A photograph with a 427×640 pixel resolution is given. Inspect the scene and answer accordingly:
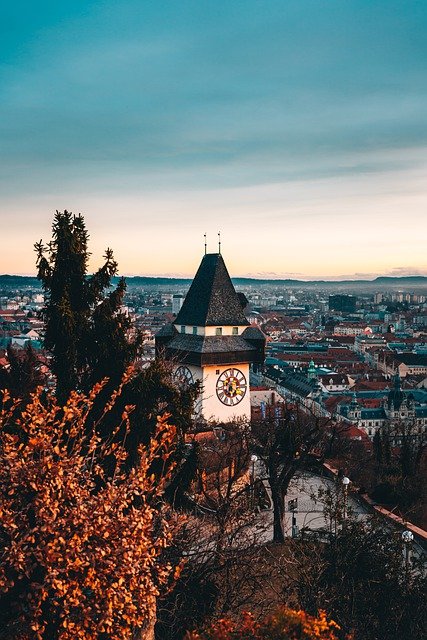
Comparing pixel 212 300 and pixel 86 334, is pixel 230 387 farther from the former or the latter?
pixel 86 334

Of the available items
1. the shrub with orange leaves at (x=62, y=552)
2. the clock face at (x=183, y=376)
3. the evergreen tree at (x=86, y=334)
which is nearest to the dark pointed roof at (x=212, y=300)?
the clock face at (x=183, y=376)

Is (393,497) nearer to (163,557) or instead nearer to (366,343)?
(163,557)

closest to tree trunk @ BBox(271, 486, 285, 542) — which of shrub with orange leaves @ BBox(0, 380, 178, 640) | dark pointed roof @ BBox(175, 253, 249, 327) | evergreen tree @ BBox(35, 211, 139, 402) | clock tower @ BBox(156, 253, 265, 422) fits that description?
evergreen tree @ BBox(35, 211, 139, 402)

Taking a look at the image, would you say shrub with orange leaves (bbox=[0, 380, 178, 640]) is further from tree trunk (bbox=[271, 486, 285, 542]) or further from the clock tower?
the clock tower

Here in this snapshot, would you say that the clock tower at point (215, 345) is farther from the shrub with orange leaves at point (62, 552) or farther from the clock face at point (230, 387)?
the shrub with orange leaves at point (62, 552)

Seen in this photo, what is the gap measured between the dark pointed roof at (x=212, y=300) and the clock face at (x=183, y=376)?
137cm

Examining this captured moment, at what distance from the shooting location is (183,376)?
833 inches

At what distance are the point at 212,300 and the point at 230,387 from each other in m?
2.60

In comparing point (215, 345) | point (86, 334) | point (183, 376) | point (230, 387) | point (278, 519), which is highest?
point (86, 334)

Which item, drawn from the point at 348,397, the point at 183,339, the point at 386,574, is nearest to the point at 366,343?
the point at 348,397

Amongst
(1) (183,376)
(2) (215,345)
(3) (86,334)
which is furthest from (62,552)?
(1) (183,376)

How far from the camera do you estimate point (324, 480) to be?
65.9ft

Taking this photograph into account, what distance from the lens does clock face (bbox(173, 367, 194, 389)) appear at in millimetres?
20930

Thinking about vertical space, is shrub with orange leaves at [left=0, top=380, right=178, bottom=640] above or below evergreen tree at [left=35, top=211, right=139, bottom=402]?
below
